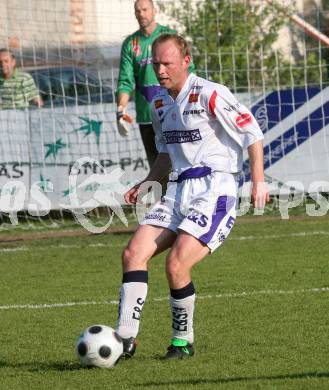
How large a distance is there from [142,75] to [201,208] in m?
5.03

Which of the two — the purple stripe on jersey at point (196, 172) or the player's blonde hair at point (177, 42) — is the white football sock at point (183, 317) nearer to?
the purple stripe on jersey at point (196, 172)

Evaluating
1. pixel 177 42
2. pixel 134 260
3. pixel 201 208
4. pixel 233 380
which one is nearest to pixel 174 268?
pixel 134 260

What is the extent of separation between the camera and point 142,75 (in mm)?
10609

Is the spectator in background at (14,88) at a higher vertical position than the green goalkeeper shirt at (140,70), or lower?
lower

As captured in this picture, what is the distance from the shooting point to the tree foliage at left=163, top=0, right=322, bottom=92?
47.7 feet

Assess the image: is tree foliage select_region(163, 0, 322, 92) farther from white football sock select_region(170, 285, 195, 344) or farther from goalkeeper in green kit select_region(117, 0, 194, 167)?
white football sock select_region(170, 285, 195, 344)

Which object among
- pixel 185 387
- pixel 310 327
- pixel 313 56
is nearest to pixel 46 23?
pixel 313 56

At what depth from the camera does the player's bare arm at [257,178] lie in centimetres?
565

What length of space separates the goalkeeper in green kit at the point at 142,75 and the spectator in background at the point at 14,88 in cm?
286

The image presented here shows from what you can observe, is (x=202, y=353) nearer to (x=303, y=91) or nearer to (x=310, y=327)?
(x=310, y=327)

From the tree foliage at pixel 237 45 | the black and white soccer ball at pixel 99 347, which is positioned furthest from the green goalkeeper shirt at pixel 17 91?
the black and white soccer ball at pixel 99 347

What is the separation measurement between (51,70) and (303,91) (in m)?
3.68

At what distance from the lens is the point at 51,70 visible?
14.8m

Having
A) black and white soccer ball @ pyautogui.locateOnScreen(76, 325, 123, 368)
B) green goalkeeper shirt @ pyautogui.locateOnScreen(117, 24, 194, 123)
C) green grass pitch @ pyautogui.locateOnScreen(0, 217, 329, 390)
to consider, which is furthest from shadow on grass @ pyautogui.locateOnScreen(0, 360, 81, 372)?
green goalkeeper shirt @ pyautogui.locateOnScreen(117, 24, 194, 123)
